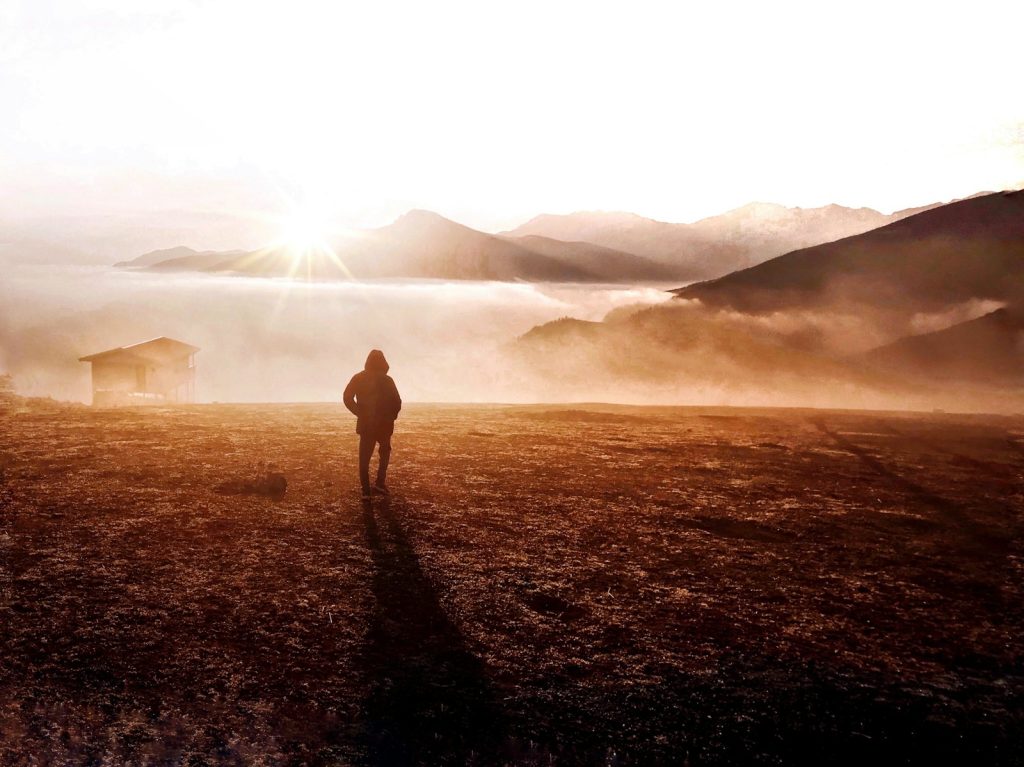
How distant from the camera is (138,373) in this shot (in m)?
47.3

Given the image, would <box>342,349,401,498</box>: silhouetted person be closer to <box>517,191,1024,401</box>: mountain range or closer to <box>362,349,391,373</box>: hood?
<box>362,349,391,373</box>: hood

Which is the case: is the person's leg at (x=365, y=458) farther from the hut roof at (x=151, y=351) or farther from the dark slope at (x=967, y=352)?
the dark slope at (x=967, y=352)

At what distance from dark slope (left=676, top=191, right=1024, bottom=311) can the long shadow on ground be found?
140 m

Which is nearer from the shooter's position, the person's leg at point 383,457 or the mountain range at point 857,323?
the person's leg at point 383,457

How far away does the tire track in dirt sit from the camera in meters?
10.1

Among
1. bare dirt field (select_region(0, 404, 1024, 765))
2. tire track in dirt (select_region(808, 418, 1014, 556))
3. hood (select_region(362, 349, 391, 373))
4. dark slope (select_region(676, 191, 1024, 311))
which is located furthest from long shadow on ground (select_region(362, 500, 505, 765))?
dark slope (select_region(676, 191, 1024, 311))

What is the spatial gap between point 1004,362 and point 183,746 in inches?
4962

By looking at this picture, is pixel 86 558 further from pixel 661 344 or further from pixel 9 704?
pixel 661 344

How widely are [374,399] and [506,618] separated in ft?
17.9

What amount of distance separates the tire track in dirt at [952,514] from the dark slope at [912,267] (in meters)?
126

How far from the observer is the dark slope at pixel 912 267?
422ft

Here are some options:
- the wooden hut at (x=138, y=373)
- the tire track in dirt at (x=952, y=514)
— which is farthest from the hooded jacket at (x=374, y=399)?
the wooden hut at (x=138, y=373)

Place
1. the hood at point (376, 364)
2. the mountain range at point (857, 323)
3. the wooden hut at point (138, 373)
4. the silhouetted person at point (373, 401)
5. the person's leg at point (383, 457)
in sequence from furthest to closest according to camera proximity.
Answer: the mountain range at point (857, 323)
the wooden hut at point (138, 373)
the person's leg at point (383, 457)
the hood at point (376, 364)
the silhouetted person at point (373, 401)

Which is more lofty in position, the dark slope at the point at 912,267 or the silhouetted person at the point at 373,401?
the dark slope at the point at 912,267
